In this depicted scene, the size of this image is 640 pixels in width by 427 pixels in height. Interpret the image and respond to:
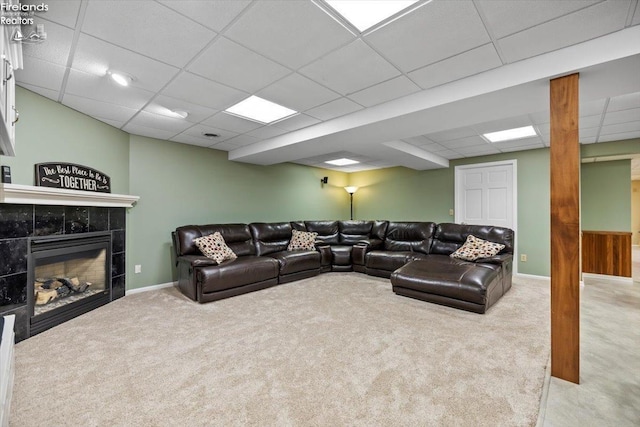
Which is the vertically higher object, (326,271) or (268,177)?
(268,177)

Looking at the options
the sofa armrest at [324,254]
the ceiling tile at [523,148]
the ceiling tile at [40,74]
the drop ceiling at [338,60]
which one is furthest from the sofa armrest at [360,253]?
the ceiling tile at [40,74]

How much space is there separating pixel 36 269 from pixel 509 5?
4441 millimetres

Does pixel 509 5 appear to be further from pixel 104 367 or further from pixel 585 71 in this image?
pixel 104 367

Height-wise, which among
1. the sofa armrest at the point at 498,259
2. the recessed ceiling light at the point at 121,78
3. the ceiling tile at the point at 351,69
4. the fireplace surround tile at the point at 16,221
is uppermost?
the ceiling tile at the point at 351,69

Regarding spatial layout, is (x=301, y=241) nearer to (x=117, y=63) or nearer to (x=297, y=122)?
(x=297, y=122)

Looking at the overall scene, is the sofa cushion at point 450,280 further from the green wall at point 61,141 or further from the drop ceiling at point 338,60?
the green wall at point 61,141

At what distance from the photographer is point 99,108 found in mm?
3051

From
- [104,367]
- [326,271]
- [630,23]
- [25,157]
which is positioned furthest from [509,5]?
[326,271]

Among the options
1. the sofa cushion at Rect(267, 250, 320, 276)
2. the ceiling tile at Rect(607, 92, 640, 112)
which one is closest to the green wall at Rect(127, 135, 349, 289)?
the sofa cushion at Rect(267, 250, 320, 276)

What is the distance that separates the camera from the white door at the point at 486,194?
17.0 feet

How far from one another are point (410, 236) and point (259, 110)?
3589 mm

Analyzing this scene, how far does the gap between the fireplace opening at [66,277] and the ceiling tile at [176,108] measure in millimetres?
1675

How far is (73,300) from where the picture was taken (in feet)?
9.95

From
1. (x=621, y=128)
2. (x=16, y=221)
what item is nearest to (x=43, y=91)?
(x=16, y=221)
